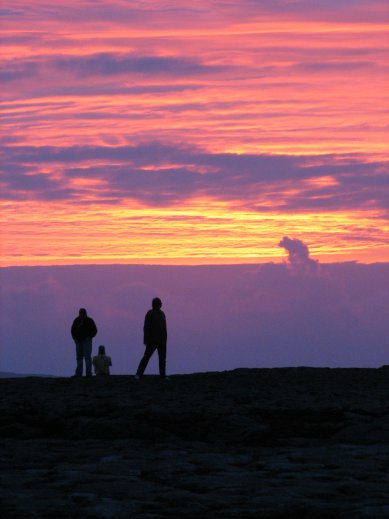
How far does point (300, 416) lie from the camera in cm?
1686

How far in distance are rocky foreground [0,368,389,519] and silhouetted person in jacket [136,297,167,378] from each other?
241 centimetres

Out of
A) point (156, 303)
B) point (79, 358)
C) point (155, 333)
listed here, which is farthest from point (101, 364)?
point (156, 303)

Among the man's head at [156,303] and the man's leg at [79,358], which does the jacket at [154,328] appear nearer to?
the man's head at [156,303]

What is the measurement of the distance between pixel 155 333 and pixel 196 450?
11.9 meters

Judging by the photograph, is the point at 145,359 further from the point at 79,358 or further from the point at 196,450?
the point at 196,450

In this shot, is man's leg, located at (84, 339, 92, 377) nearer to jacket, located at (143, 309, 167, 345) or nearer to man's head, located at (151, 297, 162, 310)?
jacket, located at (143, 309, 167, 345)

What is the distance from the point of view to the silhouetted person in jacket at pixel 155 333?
26.0 m

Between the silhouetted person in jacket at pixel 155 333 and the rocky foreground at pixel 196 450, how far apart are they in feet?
7.89

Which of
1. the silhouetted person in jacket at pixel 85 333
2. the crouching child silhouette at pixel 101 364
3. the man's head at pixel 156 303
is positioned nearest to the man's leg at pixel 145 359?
the man's head at pixel 156 303

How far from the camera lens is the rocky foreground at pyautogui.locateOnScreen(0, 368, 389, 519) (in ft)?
32.6

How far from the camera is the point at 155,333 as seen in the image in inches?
1025

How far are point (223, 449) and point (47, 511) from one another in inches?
204

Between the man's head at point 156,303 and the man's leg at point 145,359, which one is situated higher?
the man's head at point 156,303

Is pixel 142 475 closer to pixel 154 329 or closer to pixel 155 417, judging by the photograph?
pixel 155 417
